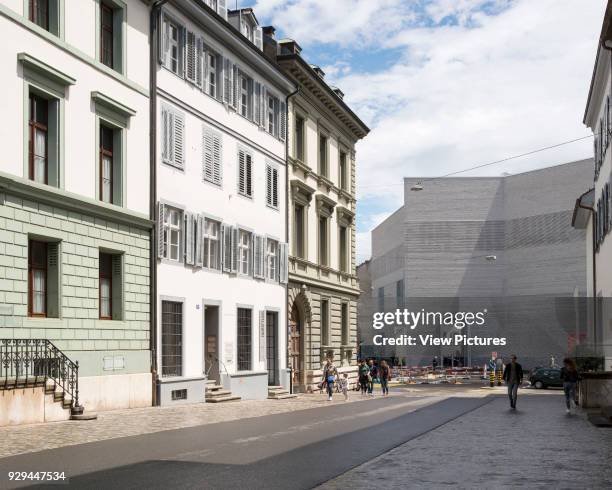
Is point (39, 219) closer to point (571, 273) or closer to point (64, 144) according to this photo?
point (64, 144)

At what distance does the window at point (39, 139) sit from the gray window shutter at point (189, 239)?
703 cm

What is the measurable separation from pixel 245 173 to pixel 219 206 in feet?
8.95

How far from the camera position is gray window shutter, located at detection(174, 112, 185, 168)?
1107 inches

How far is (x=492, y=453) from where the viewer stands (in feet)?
47.2

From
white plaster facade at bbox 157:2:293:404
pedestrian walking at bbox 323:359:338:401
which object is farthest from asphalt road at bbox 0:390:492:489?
pedestrian walking at bbox 323:359:338:401

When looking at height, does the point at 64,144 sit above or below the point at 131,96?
below

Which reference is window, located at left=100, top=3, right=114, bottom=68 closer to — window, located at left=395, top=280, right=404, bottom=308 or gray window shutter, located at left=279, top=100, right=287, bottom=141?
gray window shutter, located at left=279, top=100, right=287, bottom=141

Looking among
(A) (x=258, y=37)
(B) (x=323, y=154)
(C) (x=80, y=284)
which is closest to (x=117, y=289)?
(C) (x=80, y=284)

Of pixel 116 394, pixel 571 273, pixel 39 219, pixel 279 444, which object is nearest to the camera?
pixel 279 444

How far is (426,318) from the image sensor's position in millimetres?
92000

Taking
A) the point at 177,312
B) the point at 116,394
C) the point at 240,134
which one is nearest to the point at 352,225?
the point at 240,134

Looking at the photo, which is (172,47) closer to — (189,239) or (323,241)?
(189,239)

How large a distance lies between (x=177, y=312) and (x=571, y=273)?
6103 cm

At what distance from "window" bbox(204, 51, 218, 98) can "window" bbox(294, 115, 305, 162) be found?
864 cm
